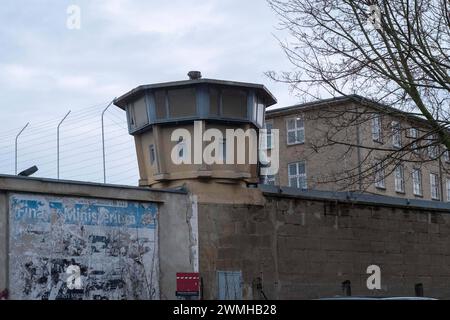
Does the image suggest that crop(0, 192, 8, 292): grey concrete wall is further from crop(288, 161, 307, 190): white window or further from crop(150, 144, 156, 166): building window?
crop(288, 161, 307, 190): white window

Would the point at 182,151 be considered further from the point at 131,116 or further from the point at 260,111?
the point at 260,111

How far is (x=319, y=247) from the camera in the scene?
1833cm

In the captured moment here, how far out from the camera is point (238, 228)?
56.2ft

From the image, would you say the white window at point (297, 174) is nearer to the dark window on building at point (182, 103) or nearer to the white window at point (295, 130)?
the white window at point (295, 130)

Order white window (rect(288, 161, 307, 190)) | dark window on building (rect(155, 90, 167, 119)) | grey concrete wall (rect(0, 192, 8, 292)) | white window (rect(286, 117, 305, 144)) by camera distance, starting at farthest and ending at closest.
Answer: white window (rect(288, 161, 307, 190)), white window (rect(286, 117, 305, 144)), dark window on building (rect(155, 90, 167, 119)), grey concrete wall (rect(0, 192, 8, 292))

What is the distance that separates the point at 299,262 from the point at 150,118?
15.2 ft

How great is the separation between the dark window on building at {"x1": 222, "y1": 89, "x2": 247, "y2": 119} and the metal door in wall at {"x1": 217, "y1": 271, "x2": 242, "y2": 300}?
347cm

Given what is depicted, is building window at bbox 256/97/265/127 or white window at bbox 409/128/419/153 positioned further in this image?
building window at bbox 256/97/265/127

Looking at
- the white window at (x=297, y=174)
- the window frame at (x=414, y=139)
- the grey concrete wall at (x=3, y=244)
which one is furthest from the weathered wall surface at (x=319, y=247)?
the white window at (x=297, y=174)

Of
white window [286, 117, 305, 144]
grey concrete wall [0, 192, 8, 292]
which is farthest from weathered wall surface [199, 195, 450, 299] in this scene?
white window [286, 117, 305, 144]

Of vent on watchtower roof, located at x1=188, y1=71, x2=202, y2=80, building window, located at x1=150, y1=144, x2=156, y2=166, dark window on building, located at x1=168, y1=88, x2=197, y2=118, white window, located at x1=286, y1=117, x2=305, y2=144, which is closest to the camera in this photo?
dark window on building, located at x1=168, y1=88, x2=197, y2=118

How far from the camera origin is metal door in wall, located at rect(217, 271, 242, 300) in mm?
16562
